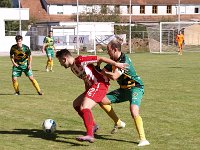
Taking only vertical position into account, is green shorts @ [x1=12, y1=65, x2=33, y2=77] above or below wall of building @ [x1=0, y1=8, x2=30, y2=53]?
below

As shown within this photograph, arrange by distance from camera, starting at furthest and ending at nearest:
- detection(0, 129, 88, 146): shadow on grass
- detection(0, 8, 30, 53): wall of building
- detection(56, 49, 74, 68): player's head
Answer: detection(0, 8, 30, 53): wall of building
detection(0, 129, 88, 146): shadow on grass
detection(56, 49, 74, 68): player's head

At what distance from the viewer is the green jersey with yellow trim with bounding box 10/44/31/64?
15.5m

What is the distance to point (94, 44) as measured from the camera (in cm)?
4816

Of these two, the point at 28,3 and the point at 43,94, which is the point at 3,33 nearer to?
the point at 28,3

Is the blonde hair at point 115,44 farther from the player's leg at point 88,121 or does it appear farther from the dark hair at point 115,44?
the player's leg at point 88,121

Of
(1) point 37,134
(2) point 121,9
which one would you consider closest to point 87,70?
(1) point 37,134

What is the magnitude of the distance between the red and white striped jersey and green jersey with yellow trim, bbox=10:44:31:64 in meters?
6.99

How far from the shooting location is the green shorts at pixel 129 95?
867 cm

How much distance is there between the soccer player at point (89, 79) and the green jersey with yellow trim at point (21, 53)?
6.93 m

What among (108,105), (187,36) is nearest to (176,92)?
(108,105)

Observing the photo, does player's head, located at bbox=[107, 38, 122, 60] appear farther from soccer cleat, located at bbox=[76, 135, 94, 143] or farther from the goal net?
the goal net

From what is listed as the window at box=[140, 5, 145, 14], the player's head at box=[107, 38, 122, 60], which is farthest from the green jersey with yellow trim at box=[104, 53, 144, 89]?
the window at box=[140, 5, 145, 14]

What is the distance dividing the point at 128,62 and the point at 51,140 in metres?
2.00

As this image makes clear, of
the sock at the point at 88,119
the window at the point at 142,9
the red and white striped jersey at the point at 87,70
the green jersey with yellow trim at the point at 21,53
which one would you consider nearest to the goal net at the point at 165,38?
the window at the point at 142,9
